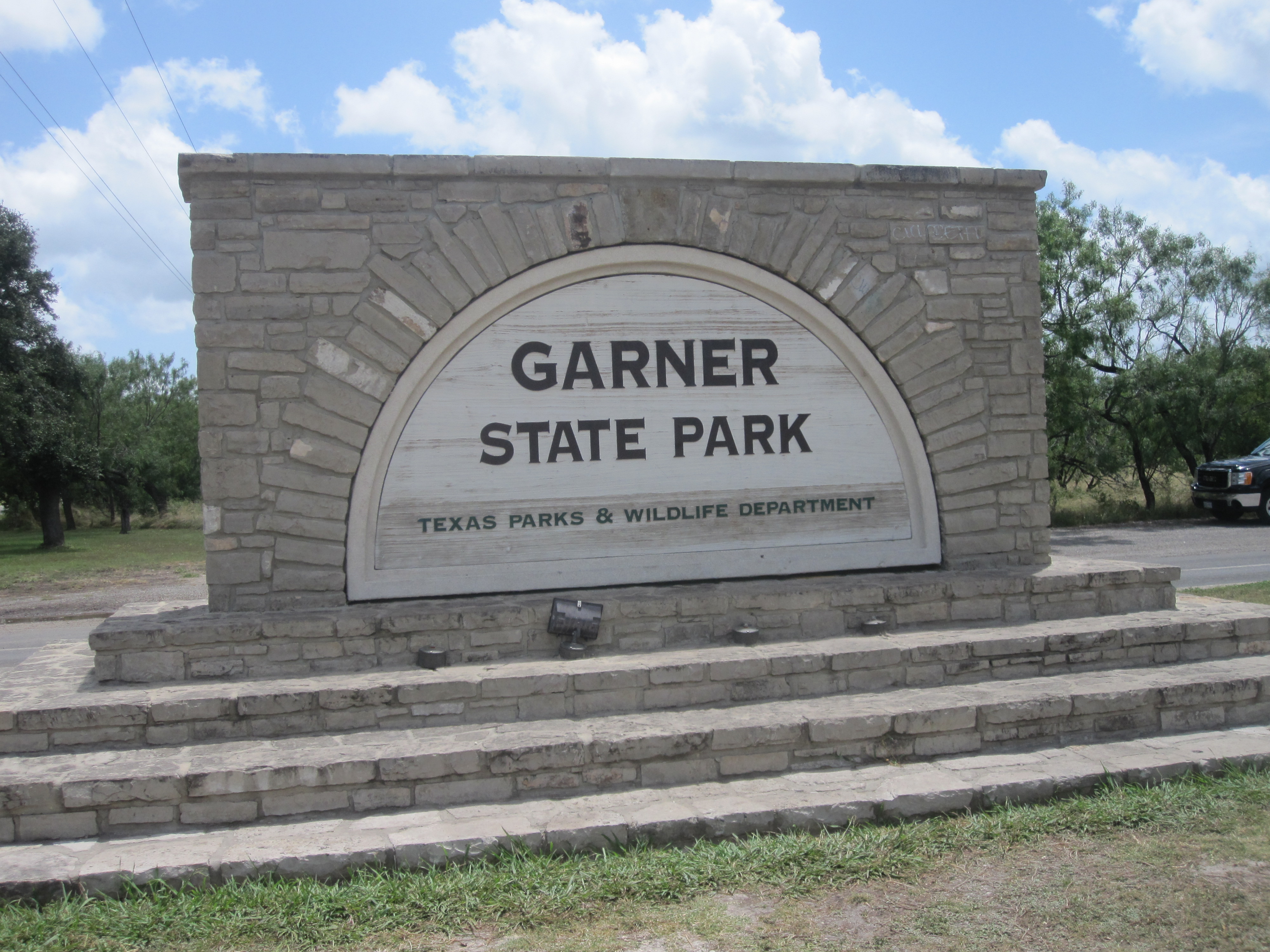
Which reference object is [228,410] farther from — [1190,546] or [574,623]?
[1190,546]

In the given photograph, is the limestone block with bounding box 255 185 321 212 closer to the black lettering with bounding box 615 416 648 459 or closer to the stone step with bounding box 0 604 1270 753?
the black lettering with bounding box 615 416 648 459

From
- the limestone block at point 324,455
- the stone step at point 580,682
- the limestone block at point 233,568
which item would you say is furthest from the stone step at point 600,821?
the limestone block at point 324,455

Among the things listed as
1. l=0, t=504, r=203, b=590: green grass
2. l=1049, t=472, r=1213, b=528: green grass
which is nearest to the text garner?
l=0, t=504, r=203, b=590: green grass

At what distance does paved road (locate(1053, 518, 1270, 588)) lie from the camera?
1247cm

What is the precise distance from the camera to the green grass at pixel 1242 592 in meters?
9.70

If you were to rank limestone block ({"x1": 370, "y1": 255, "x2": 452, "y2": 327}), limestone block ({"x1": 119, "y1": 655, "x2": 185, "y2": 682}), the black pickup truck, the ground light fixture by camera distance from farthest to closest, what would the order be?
the black pickup truck, limestone block ({"x1": 370, "y1": 255, "x2": 452, "y2": 327}), the ground light fixture, limestone block ({"x1": 119, "y1": 655, "x2": 185, "y2": 682})

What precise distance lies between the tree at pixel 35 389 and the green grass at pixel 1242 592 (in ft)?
74.7

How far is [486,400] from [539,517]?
2.79 feet

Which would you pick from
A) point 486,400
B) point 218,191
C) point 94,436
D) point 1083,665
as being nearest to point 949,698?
point 1083,665

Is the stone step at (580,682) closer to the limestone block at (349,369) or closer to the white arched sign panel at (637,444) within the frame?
the white arched sign panel at (637,444)

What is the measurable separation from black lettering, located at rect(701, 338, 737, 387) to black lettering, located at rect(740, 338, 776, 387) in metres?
0.07

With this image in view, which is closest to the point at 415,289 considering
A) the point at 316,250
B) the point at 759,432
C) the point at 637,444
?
the point at 316,250

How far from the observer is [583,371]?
6449mm

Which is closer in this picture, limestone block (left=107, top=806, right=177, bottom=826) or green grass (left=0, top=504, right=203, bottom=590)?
limestone block (left=107, top=806, right=177, bottom=826)
